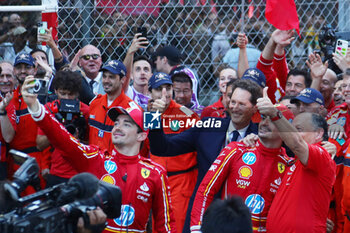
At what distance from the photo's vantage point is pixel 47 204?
3406 millimetres

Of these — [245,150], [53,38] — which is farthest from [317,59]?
[53,38]

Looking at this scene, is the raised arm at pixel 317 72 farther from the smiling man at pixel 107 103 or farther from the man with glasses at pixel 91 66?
the man with glasses at pixel 91 66

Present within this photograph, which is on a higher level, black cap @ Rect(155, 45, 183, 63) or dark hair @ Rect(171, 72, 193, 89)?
black cap @ Rect(155, 45, 183, 63)

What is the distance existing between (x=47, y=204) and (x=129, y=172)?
1489 millimetres

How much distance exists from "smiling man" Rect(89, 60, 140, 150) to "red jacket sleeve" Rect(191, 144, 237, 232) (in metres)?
1.29

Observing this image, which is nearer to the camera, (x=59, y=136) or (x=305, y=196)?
(x=59, y=136)

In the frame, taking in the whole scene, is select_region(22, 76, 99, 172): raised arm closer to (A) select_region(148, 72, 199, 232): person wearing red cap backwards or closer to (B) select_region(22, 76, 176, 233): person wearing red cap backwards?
(B) select_region(22, 76, 176, 233): person wearing red cap backwards

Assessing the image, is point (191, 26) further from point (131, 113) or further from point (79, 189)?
point (79, 189)

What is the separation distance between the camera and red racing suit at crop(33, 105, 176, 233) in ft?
15.6

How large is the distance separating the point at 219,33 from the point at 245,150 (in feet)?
9.36

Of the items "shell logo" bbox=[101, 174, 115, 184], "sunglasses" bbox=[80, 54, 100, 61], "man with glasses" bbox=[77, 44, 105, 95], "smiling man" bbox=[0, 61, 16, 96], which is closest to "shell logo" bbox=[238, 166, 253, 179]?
"shell logo" bbox=[101, 174, 115, 184]

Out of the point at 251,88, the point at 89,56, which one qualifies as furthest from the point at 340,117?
the point at 89,56

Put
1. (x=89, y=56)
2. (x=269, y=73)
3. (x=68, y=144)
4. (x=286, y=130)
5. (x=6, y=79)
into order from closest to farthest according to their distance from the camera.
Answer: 1. (x=286, y=130)
2. (x=68, y=144)
3. (x=269, y=73)
4. (x=6, y=79)
5. (x=89, y=56)

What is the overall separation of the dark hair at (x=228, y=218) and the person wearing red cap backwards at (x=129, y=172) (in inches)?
61.9
